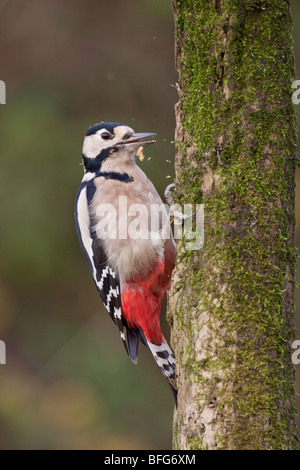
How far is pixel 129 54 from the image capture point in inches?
275

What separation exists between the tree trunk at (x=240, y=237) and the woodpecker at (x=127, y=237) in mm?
690

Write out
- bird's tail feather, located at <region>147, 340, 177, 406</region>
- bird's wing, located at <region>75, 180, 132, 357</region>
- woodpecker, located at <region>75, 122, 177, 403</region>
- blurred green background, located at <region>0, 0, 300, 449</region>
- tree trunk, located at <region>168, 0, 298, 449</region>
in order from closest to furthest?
1. tree trunk, located at <region>168, 0, 298, 449</region>
2. bird's tail feather, located at <region>147, 340, 177, 406</region>
3. woodpecker, located at <region>75, 122, 177, 403</region>
4. bird's wing, located at <region>75, 180, 132, 357</region>
5. blurred green background, located at <region>0, 0, 300, 449</region>

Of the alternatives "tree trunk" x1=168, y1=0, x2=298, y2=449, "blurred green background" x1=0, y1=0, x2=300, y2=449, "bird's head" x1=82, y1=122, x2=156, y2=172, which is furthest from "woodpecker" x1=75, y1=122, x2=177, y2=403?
"blurred green background" x1=0, y1=0, x2=300, y2=449

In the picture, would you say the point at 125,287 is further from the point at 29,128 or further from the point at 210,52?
the point at 29,128

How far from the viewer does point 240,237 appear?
7.39 feet

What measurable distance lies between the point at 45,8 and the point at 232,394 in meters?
5.87

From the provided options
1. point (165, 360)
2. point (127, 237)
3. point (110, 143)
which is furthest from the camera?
point (110, 143)

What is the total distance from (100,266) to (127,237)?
214mm

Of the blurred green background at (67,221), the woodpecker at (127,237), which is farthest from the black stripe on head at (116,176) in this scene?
the blurred green background at (67,221)

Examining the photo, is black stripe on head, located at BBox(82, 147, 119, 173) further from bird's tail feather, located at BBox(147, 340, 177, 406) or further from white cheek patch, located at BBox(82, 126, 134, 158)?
bird's tail feather, located at BBox(147, 340, 177, 406)

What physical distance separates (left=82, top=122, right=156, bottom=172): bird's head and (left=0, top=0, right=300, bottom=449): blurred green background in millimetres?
2997

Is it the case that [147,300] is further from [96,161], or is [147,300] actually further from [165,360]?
[96,161]

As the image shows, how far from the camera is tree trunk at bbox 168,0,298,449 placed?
7.17ft

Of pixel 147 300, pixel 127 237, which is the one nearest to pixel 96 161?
pixel 127 237
